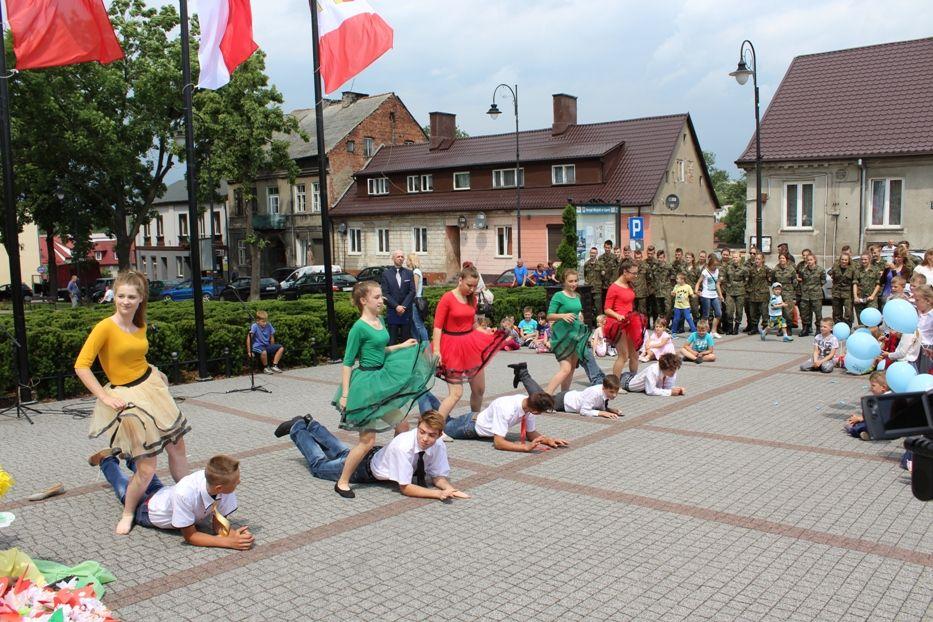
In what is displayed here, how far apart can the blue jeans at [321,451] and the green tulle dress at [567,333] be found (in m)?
3.69

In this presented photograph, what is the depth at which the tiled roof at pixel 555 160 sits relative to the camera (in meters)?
38.7

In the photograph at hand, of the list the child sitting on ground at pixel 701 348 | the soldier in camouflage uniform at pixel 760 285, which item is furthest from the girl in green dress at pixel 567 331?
the soldier in camouflage uniform at pixel 760 285

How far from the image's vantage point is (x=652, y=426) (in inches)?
374

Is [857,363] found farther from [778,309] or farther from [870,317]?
[778,309]

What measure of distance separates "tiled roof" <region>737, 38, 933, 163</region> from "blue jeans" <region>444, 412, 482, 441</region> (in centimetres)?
2528

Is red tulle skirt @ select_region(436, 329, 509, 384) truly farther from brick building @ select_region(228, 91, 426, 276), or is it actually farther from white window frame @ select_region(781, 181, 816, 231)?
brick building @ select_region(228, 91, 426, 276)

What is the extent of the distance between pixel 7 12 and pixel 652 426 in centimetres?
950

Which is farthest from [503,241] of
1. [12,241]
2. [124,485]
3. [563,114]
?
[124,485]

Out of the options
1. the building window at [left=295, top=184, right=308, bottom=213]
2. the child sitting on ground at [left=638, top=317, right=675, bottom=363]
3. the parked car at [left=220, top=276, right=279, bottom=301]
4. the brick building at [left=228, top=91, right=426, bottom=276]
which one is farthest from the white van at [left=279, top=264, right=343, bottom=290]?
the child sitting on ground at [left=638, top=317, right=675, bottom=363]

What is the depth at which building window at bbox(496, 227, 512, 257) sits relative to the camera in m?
42.2

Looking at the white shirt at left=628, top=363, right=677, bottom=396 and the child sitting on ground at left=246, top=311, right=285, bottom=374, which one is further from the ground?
the child sitting on ground at left=246, top=311, right=285, bottom=374

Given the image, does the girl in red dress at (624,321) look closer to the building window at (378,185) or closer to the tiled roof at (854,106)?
the tiled roof at (854,106)

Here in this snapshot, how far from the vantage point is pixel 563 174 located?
4075 centimetres

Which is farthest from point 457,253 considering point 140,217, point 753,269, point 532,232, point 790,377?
point 790,377
